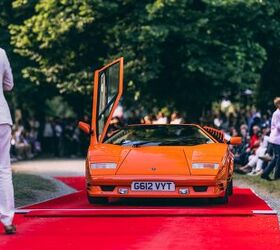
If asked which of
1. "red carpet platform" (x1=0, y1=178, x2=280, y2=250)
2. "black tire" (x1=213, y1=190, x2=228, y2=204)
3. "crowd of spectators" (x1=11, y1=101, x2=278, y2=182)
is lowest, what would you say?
"crowd of spectators" (x1=11, y1=101, x2=278, y2=182)

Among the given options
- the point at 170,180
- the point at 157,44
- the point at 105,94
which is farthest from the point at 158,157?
the point at 157,44

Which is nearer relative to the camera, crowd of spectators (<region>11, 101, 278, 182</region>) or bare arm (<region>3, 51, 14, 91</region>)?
bare arm (<region>3, 51, 14, 91</region>)

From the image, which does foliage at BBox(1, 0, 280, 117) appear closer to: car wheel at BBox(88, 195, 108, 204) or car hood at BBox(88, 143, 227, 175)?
car hood at BBox(88, 143, 227, 175)

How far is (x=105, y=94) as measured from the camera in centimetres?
1516

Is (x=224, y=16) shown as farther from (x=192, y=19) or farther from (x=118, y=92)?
(x=118, y=92)

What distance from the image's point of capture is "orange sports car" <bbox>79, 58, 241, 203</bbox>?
12.9m

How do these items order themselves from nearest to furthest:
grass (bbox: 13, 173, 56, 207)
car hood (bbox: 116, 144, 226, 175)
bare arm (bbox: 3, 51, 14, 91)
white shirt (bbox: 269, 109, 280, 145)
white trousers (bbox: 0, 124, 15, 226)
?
white trousers (bbox: 0, 124, 15, 226) < bare arm (bbox: 3, 51, 14, 91) < car hood (bbox: 116, 144, 226, 175) < grass (bbox: 13, 173, 56, 207) < white shirt (bbox: 269, 109, 280, 145)

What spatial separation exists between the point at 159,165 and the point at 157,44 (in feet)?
61.8

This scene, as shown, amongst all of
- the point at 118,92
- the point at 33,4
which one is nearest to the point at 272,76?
the point at 33,4

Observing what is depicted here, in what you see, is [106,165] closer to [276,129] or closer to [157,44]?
[276,129]

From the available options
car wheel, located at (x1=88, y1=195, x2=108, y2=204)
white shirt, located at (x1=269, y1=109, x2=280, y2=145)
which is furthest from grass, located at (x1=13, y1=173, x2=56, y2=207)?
white shirt, located at (x1=269, y1=109, x2=280, y2=145)

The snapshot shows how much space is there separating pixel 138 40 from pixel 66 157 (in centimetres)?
735

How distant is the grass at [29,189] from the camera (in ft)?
48.1

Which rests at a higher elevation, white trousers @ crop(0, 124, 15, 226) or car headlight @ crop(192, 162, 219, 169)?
white trousers @ crop(0, 124, 15, 226)
